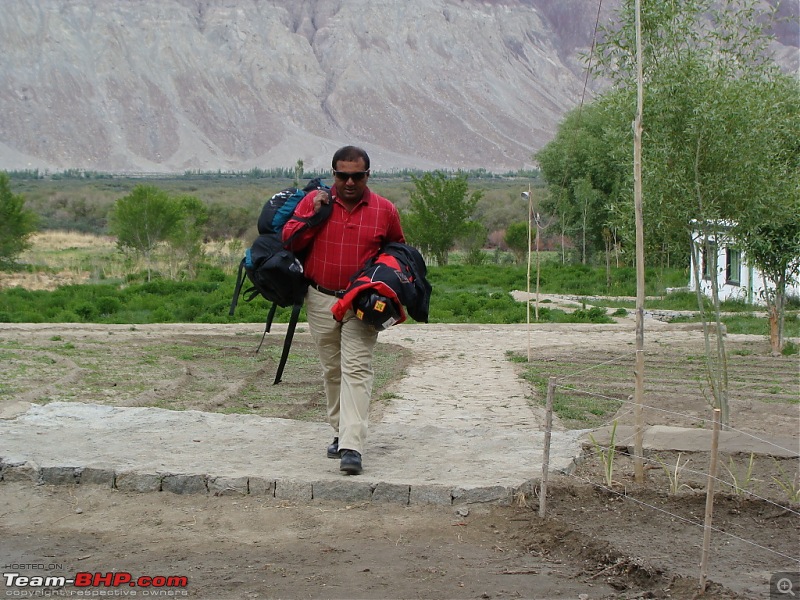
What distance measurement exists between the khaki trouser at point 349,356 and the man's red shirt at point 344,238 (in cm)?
18

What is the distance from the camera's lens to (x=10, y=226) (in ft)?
109

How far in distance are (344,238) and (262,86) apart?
107562 mm

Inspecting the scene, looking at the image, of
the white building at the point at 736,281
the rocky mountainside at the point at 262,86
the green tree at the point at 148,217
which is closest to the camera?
the white building at the point at 736,281

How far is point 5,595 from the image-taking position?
4.49 metres

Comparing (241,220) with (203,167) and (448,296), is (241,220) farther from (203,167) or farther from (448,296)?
(203,167)

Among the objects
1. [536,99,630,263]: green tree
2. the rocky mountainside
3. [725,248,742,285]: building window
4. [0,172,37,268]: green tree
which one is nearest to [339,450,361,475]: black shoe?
[725,248,742,285]: building window

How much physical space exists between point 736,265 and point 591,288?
4542mm

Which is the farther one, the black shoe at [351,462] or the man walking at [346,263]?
the man walking at [346,263]

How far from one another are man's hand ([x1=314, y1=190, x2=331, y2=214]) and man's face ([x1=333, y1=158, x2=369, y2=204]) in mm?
106

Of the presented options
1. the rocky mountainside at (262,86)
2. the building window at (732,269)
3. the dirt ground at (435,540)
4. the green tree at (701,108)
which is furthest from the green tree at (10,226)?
the rocky mountainside at (262,86)

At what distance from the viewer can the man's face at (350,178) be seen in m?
6.36

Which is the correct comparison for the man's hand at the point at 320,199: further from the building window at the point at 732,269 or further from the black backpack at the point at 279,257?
the building window at the point at 732,269

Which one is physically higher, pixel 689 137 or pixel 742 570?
pixel 689 137

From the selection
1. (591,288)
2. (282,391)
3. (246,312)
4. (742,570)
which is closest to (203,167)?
(591,288)
